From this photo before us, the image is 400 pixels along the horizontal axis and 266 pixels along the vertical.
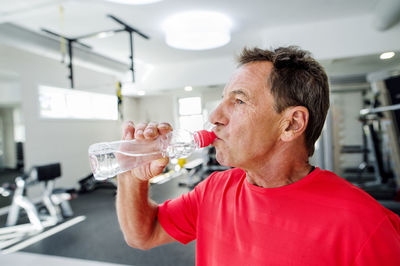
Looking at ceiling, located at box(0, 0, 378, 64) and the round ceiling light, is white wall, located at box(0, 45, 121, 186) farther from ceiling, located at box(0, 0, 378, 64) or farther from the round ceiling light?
the round ceiling light

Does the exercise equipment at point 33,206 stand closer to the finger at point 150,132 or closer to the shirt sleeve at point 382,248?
the finger at point 150,132

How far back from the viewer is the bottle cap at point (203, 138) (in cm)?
69

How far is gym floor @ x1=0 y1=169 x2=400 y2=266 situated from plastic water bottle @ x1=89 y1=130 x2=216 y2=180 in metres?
1.81

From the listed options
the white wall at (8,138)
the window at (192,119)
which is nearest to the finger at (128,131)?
the window at (192,119)

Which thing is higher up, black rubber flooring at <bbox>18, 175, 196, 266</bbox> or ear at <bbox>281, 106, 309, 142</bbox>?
ear at <bbox>281, 106, 309, 142</bbox>

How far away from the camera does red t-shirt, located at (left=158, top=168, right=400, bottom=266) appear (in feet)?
1.88

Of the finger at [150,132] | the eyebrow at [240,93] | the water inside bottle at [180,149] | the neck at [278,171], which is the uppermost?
the eyebrow at [240,93]

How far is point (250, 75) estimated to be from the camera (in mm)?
782

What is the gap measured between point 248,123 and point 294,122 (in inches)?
5.7

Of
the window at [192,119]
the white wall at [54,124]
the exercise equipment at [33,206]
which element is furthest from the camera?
the white wall at [54,124]

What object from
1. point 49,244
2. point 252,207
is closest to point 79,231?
point 49,244

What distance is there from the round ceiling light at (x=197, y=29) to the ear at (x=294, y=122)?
10.1ft

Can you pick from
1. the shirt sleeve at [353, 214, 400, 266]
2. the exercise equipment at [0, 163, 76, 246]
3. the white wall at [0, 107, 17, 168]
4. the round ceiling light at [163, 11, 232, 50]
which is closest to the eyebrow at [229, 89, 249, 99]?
the shirt sleeve at [353, 214, 400, 266]

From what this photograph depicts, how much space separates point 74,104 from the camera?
17.7 feet
